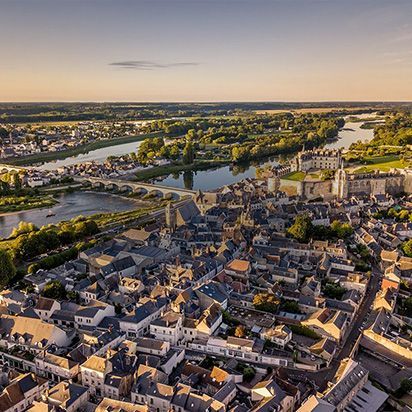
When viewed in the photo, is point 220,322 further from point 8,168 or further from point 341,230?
point 8,168

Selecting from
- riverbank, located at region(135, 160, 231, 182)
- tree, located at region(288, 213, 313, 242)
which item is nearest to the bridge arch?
riverbank, located at region(135, 160, 231, 182)

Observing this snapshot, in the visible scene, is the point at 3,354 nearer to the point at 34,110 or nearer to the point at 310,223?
the point at 310,223

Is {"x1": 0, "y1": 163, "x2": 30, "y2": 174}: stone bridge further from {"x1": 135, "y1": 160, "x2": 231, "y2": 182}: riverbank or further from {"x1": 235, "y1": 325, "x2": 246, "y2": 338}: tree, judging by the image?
{"x1": 235, "y1": 325, "x2": 246, "y2": 338}: tree

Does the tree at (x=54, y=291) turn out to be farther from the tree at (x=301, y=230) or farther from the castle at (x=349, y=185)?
the castle at (x=349, y=185)

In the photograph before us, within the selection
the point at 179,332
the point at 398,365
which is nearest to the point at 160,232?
the point at 179,332

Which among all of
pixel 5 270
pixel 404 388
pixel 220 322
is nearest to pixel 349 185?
pixel 220 322
